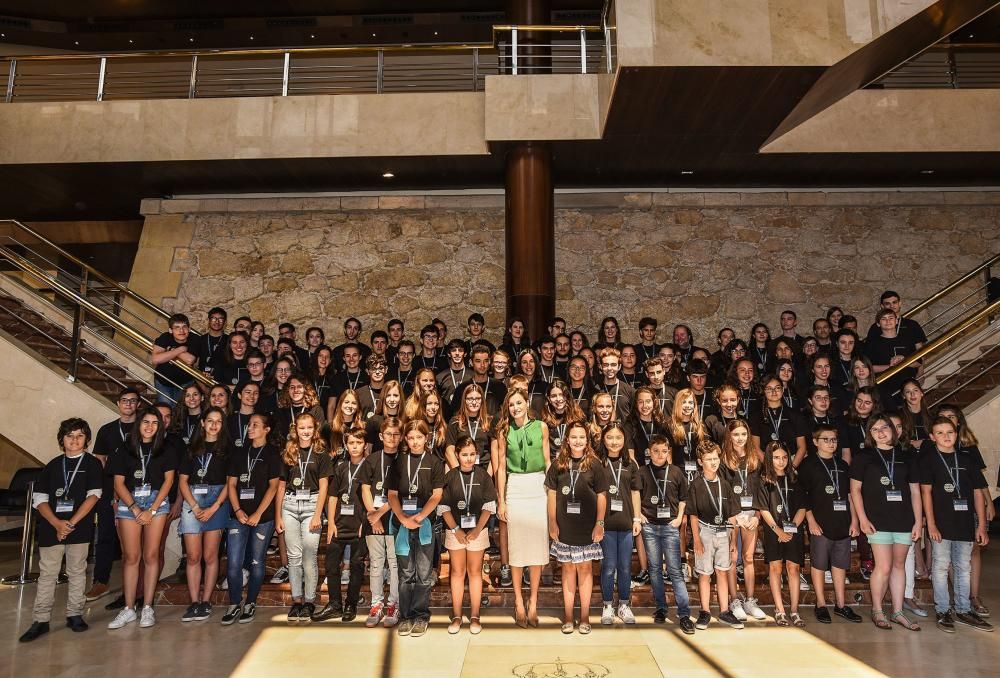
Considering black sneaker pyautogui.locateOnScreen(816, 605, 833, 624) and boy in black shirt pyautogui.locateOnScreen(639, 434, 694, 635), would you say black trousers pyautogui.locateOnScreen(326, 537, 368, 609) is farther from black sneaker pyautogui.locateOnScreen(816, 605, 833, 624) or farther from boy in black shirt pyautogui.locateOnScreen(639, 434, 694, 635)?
black sneaker pyautogui.locateOnScreen(816, 605, 833, 624)

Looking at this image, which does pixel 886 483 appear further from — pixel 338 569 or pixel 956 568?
pixel 338 569

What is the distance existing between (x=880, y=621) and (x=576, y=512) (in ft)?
7.30

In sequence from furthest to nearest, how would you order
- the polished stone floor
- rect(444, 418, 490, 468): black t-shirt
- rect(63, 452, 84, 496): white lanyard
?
rect(444, 418, 490, 468): black t-shirt
rect(63, 452, 84, 496): white lanyard
the polished stone floor

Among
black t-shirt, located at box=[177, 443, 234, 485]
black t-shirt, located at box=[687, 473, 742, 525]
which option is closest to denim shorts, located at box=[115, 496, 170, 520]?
black t-shirt, located at box=[177, 443, 234, 485]

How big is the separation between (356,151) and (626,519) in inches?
232

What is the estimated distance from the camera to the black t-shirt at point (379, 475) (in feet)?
15.9

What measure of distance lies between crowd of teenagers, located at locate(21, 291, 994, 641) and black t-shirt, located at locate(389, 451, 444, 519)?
14 mm

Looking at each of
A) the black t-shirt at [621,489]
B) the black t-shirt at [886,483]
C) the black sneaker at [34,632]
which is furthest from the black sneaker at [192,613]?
the black t-shirt at [886,483]

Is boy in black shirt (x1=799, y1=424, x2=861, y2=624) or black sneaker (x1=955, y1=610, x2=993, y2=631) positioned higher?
boy in black shirt (x1=799, y1=424, x2=861, y2=624)

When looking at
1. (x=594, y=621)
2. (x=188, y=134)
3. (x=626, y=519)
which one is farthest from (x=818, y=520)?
(x=188, y=134)

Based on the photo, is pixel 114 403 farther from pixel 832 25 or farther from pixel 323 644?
pixel 832 25

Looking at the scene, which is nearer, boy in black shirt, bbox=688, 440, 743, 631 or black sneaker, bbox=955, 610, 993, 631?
black sneaker, bbox=955, 610, 993, 631


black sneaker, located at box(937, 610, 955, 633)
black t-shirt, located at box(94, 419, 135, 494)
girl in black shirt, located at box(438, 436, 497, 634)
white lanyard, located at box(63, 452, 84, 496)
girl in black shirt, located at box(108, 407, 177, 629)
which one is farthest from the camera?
black t-shirt, located at box(94, 419, 135, 494)

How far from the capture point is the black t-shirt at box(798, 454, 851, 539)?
4910 millimetres
